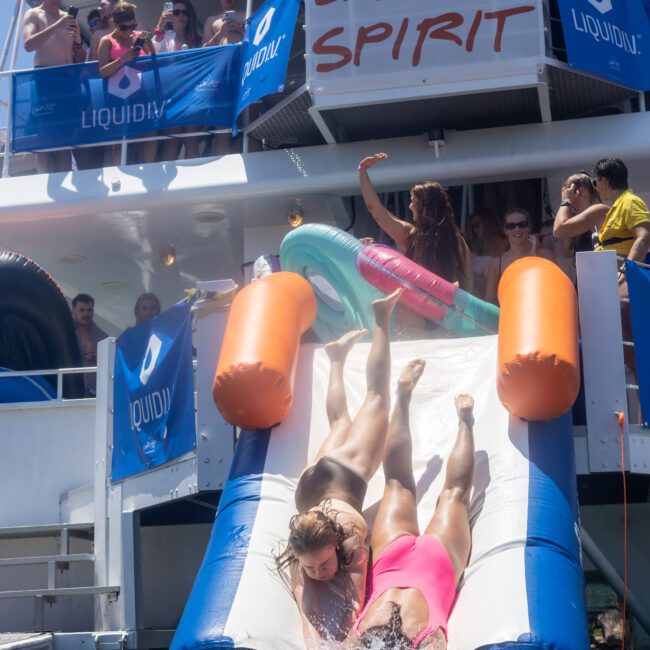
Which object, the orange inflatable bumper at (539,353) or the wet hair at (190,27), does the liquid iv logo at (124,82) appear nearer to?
the wet hair at (190,27)

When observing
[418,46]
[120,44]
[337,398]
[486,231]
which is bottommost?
[337,398]

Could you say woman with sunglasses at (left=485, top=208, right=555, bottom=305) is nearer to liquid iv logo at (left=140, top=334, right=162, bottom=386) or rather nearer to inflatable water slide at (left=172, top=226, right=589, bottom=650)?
inflatable water slide at (left=172, top=226, right=589, bottom=650)

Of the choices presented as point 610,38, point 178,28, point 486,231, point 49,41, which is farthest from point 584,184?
point 49,41

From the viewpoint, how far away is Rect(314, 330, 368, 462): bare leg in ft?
18.1

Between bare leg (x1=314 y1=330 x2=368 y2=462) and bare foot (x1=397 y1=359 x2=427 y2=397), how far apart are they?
32 centimetres

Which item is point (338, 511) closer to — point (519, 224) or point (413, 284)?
point (413, 284)

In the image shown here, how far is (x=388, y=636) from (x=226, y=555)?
1.06m

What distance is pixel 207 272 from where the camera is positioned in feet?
35.9

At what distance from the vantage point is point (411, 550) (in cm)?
481

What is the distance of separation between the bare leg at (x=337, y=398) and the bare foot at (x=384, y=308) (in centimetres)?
32

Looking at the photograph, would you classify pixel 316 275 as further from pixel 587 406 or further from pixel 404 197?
pixel 404 197

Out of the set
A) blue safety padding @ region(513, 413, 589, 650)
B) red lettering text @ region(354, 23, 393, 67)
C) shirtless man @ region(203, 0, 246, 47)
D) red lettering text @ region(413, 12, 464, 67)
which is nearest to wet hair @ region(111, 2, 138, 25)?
shirtless man @ region(203, 0, 246, 47)

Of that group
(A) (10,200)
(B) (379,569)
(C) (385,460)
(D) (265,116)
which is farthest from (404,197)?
(B) (379,569)

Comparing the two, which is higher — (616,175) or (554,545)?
(616,175)
